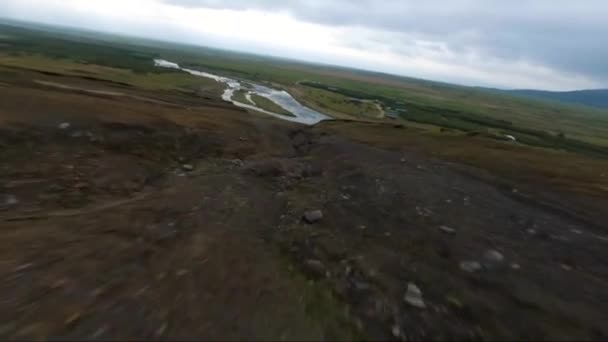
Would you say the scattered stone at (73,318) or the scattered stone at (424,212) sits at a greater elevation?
the scattered stone at (424,212)

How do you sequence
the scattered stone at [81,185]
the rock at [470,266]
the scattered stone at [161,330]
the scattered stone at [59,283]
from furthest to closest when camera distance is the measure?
the scattered stone at [81,185]
the rock at [470,266]
the scattered stone at [59,283]
the scattered stone at [161,330]

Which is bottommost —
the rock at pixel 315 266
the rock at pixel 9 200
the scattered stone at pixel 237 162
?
the scattered stone at pixel 237 162

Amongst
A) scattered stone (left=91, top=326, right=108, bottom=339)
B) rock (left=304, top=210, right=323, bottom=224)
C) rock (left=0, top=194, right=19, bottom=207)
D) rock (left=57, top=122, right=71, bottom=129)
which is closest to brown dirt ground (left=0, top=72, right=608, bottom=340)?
scattered stone (left=91, top=326, right=108, bottom=339)

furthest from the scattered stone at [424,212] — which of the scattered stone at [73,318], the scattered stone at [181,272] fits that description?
the scattered stone at [73,318]

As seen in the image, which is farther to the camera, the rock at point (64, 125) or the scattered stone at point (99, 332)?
the rock at point (64, 125)

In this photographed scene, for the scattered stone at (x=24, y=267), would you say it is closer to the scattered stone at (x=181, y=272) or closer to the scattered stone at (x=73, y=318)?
the scattered stone at (x=73, y=318)

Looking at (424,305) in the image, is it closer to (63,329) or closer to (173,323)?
(173,323)

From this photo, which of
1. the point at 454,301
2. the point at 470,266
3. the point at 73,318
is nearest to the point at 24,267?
the point at 73,318
